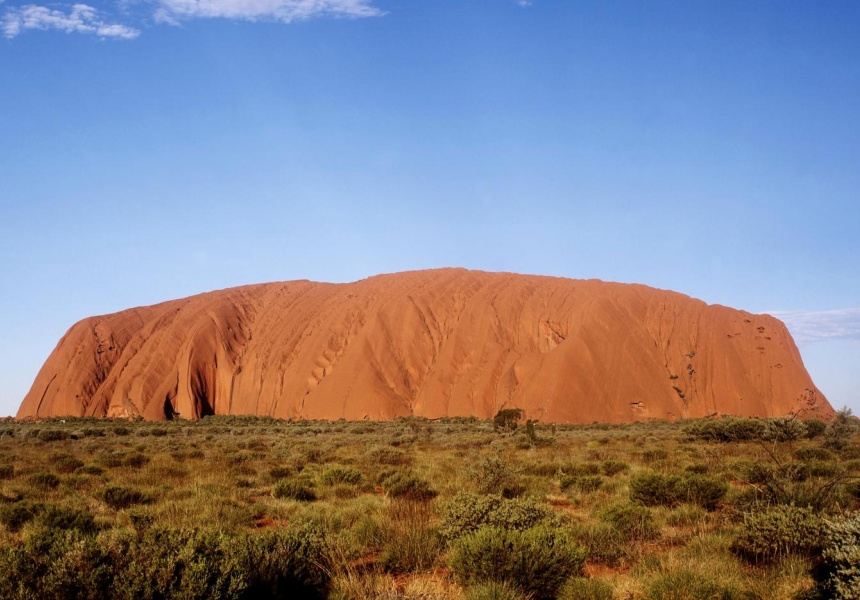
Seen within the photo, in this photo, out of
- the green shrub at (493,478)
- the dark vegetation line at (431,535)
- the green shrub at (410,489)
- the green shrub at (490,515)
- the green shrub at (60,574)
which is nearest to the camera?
the green shrub at (60,574)

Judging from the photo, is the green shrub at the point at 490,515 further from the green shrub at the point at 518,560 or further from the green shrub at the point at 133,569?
the green shrub at the point at 133,569

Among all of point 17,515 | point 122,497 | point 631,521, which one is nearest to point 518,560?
point 631,521

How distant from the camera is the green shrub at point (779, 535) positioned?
6.59 m

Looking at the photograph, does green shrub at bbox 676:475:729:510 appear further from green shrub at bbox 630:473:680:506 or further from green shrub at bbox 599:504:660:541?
green shrub at bbox 599:504:660:541

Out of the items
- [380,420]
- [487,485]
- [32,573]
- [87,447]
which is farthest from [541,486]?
[380,420]

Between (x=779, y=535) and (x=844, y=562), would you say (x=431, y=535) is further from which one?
(x=844, y=562)

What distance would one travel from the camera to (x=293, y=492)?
11.7 metres

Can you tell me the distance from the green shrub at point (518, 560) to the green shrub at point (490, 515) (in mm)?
840

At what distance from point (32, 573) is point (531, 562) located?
4.25 metres

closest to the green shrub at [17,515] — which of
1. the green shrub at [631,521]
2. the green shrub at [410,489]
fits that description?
the green shrub at [410,489]

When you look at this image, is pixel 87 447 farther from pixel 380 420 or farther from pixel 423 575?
pixel 380 420

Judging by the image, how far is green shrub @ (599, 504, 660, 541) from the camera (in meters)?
8.01

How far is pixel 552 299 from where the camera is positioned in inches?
2345

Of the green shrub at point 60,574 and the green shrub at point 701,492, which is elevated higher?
the green shrub at point 60,574
